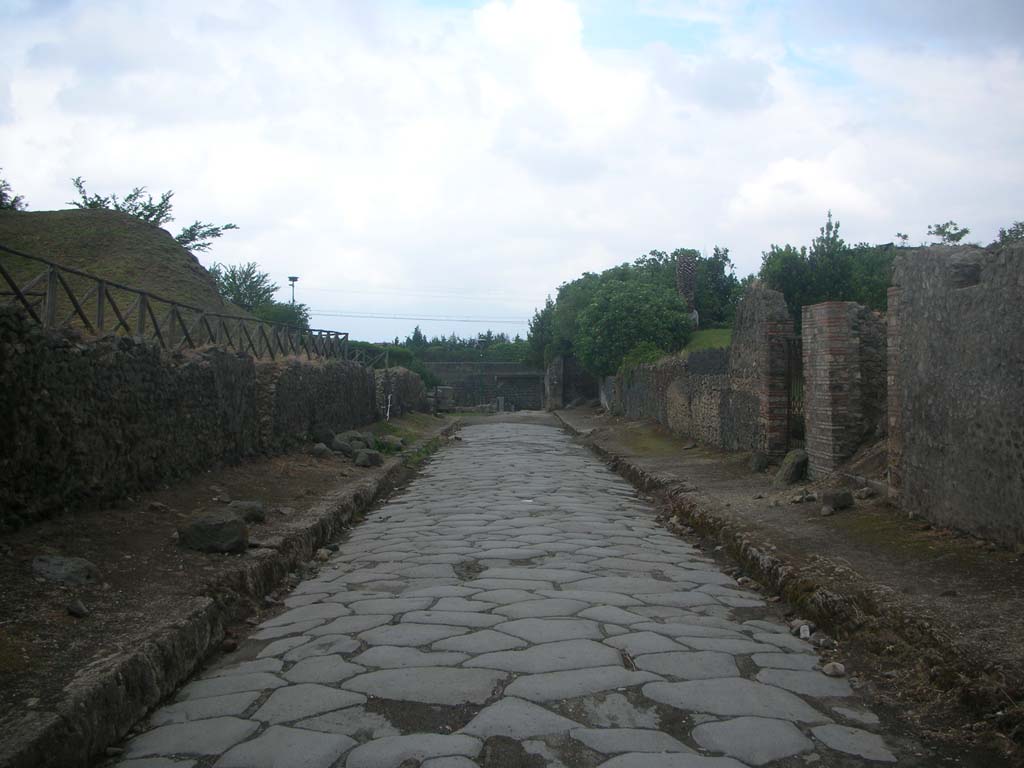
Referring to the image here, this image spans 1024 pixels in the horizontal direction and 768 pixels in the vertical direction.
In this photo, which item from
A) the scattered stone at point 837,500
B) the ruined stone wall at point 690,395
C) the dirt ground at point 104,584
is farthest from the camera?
the ruined stone wall at point 690,395

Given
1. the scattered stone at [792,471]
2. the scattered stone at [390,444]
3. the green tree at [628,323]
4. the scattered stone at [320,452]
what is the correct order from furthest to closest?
the green tree at [628,323] < the scattered stone at [390,444] < the scattered stone at [320,452] < the scattered stone at [792,471]

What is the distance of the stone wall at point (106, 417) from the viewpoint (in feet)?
18.2

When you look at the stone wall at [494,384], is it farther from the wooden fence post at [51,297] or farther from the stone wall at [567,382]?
the wooden fence post at [51,297]

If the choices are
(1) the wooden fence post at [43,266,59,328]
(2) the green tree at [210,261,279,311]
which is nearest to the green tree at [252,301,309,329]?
(2) the green tree at [210,261,279,311]

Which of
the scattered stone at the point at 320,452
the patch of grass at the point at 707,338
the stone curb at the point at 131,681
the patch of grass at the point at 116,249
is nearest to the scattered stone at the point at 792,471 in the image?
the stone curb at the point at 131,681

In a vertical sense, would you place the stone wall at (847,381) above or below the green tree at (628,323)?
below

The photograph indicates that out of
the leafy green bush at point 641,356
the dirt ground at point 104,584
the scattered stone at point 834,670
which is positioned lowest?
the scattered stone at point 834,670

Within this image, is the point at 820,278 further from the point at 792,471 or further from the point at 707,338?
the point at 792,471

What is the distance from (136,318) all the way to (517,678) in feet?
78.4

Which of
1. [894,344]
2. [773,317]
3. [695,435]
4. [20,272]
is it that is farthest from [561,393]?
[894,344]

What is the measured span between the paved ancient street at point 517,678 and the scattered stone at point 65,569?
0.97 m

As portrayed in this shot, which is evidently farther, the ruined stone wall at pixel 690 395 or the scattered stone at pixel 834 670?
the ruined stone wall at pixel 690 395

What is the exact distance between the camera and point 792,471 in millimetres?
9500

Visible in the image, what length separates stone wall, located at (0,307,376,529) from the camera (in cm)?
556
